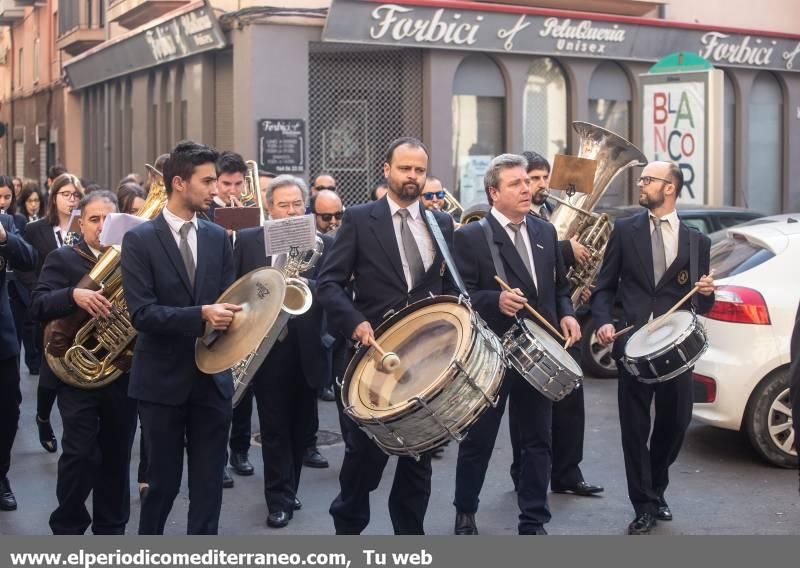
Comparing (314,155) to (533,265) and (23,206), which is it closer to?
(23,206)

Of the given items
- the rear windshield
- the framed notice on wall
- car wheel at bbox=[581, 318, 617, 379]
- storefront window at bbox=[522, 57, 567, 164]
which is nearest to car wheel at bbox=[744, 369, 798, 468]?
the rear windshield

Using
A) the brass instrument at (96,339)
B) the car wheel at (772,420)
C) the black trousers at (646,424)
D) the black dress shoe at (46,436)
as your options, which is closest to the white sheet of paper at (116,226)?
the brass instrument at (96,339)

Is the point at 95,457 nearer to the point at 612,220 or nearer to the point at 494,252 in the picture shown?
the point at 494,252

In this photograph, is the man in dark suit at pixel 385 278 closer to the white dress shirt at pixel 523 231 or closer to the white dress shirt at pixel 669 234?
the white dress shirt at pixel 523 231

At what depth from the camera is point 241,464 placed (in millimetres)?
8797

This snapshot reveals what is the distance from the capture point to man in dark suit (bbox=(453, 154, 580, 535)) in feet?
22.3

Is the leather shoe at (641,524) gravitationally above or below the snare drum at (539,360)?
below

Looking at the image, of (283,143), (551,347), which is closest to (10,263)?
(551,347)

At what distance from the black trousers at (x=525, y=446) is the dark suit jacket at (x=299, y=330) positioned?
1139mm

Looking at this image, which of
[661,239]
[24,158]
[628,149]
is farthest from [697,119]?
[24,158]

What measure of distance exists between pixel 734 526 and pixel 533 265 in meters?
1.84

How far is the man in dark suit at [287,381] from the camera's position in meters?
7.64

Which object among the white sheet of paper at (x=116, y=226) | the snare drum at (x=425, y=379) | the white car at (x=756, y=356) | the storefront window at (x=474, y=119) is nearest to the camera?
the snare drum at (x=425, y=379)

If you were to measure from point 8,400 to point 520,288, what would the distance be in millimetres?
2975
